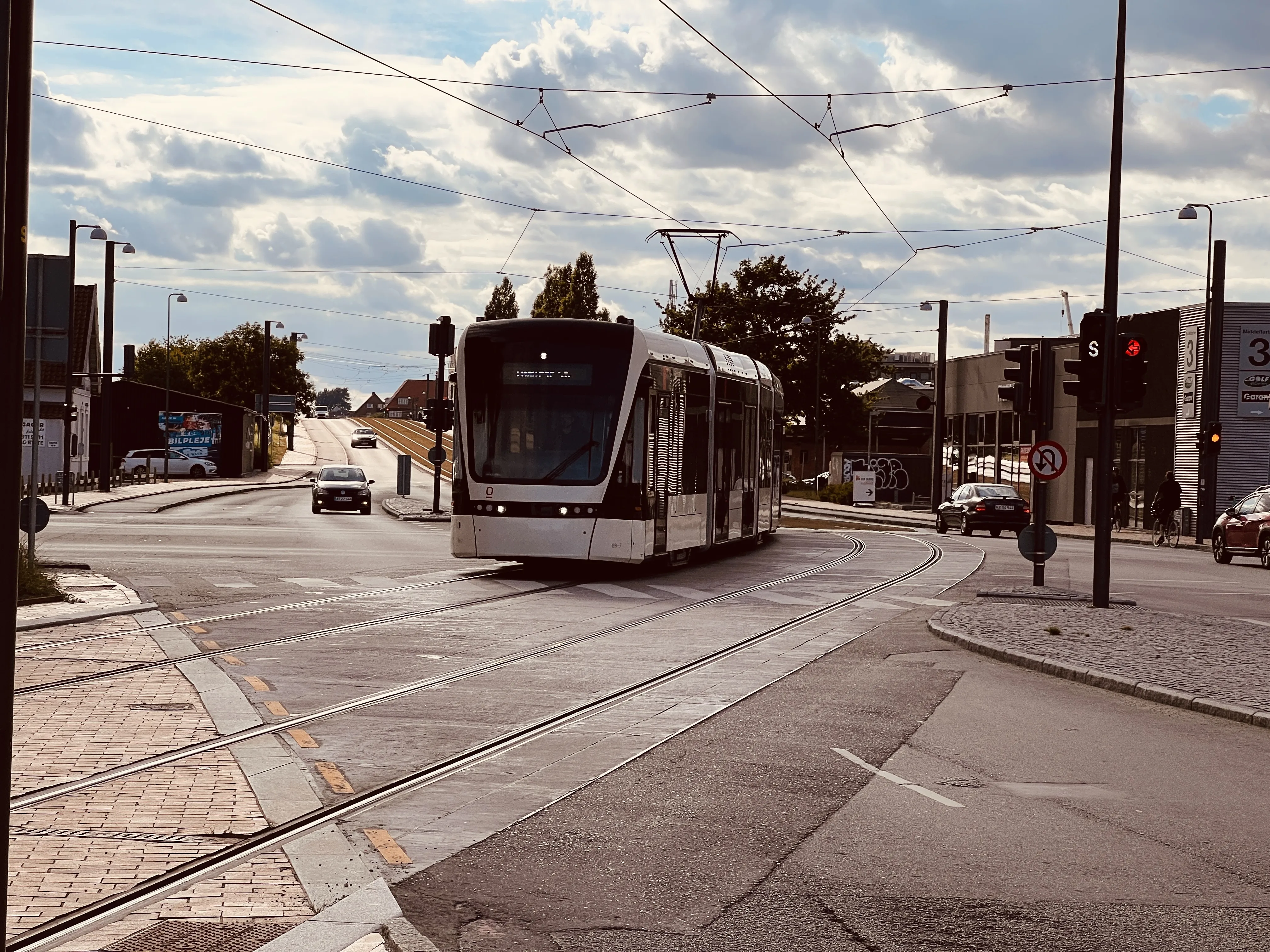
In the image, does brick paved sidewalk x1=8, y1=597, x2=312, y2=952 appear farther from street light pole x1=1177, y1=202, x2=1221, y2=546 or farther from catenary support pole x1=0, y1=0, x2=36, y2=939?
street light pole x1=1177, y1=202, x2=1221, y2=546

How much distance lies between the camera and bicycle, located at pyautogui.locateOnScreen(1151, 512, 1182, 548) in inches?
1642

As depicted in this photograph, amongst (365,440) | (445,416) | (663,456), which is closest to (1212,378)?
(445,416)

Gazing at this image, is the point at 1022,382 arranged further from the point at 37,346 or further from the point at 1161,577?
→ the point at 37,346

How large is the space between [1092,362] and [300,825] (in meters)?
13.9

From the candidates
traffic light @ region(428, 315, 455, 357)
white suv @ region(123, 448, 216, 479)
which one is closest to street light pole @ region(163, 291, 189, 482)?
white suv @ region(123, 448, 216, 479)

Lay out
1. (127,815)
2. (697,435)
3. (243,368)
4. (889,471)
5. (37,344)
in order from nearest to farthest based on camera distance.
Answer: (127,815)
(37,344)
(697,435)
(889,471)
(243,368)

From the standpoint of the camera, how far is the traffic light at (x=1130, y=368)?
18.8 metres

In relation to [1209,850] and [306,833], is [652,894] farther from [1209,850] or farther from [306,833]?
[1209,850]

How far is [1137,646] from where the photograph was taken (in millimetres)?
14883

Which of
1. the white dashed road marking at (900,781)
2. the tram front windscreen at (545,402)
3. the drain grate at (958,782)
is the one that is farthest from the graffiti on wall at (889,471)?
the drain grate at (958,782)

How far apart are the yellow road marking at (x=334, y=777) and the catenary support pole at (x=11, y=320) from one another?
389 cm

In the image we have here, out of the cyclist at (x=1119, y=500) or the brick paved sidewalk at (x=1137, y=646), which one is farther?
the cyclist at (x=1119, y=500)

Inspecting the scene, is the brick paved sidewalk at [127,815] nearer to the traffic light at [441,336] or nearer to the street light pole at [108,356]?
the traffic light at [441,336]

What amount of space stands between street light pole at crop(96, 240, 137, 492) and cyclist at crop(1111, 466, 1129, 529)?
32.1 meters
